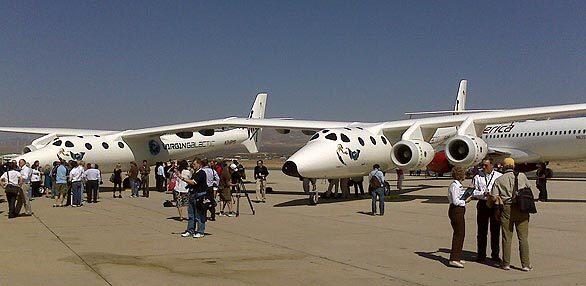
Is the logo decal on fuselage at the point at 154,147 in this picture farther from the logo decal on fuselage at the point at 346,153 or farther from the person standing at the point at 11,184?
the person standing at the point at 11,184

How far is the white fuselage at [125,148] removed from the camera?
2362 centimetres

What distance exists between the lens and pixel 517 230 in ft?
26.9

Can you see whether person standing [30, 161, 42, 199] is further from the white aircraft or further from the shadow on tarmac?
the shadow on tarmac

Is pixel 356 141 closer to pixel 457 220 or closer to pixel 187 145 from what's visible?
pixel 457 220

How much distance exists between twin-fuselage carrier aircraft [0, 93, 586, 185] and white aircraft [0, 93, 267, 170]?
0.04 meters

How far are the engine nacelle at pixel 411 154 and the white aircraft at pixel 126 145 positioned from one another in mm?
8890

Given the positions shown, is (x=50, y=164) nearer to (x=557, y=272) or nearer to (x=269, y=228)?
(x=269, y=228)

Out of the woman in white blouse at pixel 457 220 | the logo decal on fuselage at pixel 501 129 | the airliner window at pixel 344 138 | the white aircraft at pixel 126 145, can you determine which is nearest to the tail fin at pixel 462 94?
the logo decal on fuselage at pixel 501 129

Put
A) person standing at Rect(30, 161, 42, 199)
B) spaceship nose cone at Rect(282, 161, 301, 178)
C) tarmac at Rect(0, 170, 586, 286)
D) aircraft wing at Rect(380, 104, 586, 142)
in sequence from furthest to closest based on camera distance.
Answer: person standing at Rect(30, 161, 42, 199) → aircraft wing at Rect(380, 104, 586, 142) → spaceship nose cone at Rect(282, 161, 301, 178) → tarmac at Rect(0, 170, 586, 286)

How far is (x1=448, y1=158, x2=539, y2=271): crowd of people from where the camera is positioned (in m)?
8.09

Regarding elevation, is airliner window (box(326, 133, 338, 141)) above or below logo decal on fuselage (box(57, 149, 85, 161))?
above

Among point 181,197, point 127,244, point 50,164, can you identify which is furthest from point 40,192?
point 127,244

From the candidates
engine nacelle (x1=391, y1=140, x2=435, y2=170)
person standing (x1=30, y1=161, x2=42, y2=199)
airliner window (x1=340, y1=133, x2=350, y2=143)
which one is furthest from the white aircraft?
engine nacelle (x1=391, y1=140, x2=435, y2=170)

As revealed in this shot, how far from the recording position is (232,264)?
8.48 metres
